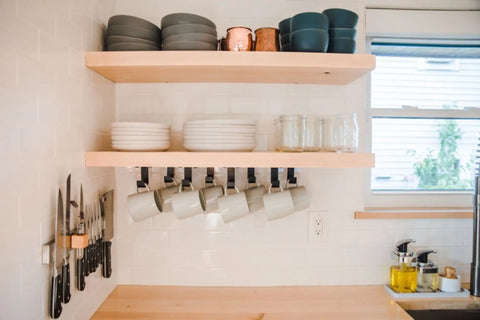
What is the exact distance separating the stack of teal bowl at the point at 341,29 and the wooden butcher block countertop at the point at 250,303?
3.35 ft

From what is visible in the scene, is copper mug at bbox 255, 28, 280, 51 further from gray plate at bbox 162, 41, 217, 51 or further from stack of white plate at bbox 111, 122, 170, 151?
stack of white plate at bbox 111, 122, 170, 151

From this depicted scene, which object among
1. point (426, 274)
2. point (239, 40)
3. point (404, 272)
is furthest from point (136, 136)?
point (426, 274)

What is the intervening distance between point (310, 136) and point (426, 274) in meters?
0.85

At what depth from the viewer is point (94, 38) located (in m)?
1.28

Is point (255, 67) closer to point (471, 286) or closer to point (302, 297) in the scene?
point (302, 297)

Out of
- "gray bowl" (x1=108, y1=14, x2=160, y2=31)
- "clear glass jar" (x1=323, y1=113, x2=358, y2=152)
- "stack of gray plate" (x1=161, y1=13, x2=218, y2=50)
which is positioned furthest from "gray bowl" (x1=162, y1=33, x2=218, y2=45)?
"clear glass jar" (x1=323, y1=113, x2=358, y2=152)

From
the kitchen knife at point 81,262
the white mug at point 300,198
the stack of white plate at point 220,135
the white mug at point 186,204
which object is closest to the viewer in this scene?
the kitchen knife at point 81,262

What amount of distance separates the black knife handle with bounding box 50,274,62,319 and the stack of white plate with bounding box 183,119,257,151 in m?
0.60

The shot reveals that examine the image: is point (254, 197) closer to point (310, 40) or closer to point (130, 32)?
point (310, 40)

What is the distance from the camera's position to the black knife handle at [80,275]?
1.13 m

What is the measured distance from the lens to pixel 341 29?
49.0 inches

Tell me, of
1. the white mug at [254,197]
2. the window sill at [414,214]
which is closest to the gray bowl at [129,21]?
the white mug at [254,197]

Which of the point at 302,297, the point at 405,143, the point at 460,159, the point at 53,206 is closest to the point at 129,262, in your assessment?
the point at 53,206

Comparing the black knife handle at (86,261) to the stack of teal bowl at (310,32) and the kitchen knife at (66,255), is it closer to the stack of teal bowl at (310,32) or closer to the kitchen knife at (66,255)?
the kitchen knife at (66,255)
